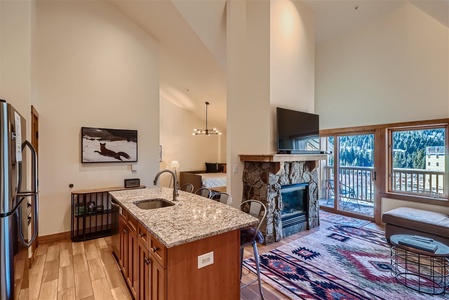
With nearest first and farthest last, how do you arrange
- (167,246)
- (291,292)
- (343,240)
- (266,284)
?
(167,246) → (291,292) → (266,284) → (343,240)

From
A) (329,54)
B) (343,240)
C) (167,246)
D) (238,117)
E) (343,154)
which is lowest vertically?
(343,240)

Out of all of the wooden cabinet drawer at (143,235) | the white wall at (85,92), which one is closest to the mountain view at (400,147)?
the white wall at (85,92)

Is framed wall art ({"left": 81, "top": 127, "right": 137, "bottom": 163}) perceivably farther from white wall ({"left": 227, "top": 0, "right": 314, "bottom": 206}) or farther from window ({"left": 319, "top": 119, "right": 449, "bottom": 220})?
window ({"left": 319, "top": 119, "right": 449, "bottom": 220})

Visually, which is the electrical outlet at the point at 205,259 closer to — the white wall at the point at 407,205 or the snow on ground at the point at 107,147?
the snow on ground at the point at 107,147

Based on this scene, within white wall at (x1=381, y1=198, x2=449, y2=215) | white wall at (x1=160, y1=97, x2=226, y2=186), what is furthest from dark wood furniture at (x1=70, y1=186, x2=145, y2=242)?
white wall at (x1=381, y1=198, x2=449, y2=215)

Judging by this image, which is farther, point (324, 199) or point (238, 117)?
point (324, 199)

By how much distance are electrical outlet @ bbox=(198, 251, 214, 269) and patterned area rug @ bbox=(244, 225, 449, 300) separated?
4.31 ft

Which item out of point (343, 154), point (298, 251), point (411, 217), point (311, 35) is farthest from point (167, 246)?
point (343, 154)

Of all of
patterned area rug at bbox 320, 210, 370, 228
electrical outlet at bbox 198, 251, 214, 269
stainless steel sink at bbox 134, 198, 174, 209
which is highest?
stainless steel sink at bbox 134, 198, 174, 209

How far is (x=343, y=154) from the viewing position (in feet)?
17.9

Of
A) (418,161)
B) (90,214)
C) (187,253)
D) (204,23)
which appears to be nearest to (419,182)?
(418,161)

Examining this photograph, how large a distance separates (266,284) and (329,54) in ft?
17.5

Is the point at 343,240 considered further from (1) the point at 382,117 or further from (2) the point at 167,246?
(2) the point at 167,246

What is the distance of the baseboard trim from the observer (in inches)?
150
